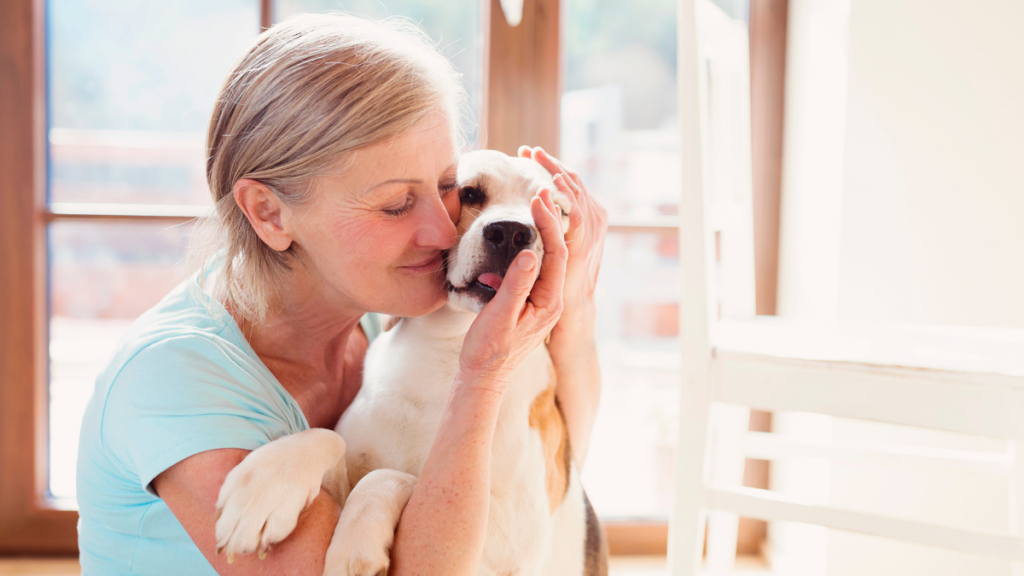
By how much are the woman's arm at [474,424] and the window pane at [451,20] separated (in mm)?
1197

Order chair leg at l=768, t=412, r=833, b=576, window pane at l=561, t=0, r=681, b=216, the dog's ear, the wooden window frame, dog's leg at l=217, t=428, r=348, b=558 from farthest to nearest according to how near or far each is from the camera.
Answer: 1. window pane at l=561, t=0, r=681, b=216
2. the wooden window frame
3. chair leg at l=768, t=412, r=833, b=576
4. the dog's ear
5. dog's leg at l=217, t=428, r=348, b=558

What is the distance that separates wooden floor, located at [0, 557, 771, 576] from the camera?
193cm

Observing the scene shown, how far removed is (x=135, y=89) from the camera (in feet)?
6.57

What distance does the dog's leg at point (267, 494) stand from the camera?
71 cm

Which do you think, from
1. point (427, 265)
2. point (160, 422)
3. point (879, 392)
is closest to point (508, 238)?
point (427, 265)

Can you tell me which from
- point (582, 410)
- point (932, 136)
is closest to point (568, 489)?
point (582, 410)

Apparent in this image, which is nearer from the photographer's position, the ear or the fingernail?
the fingernail

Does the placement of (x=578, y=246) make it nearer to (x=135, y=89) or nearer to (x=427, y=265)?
(x=427, y=265)

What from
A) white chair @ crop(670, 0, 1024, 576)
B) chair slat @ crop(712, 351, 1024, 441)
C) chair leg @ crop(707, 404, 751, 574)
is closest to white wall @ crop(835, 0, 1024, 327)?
white chair @ crop(670, 0, 1024, 576)

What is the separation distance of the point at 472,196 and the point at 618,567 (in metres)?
1.48

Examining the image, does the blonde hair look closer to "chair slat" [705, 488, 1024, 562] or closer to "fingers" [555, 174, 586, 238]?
"fingers" [555, 174, 586, 238]

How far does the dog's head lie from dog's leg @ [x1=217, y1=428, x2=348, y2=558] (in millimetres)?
306

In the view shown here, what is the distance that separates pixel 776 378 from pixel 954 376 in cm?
27

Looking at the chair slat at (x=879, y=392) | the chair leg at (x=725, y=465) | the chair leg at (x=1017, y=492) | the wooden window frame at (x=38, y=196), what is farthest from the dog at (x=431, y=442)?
the wooden window frame at (x=38, y=196)
